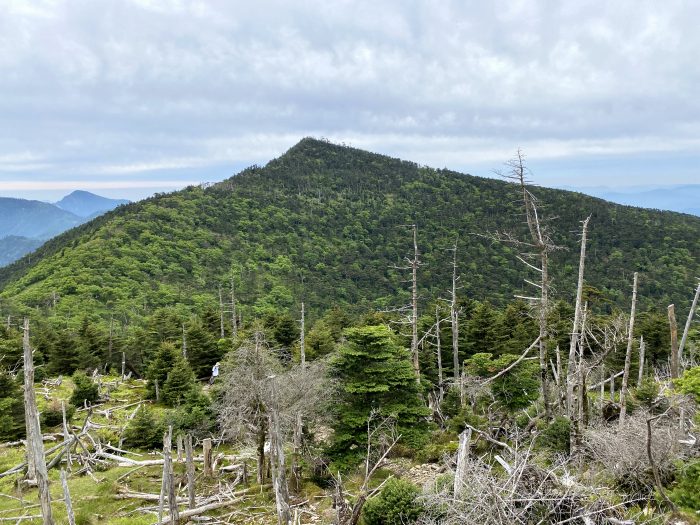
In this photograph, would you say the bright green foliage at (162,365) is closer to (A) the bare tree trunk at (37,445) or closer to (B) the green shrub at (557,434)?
(A) the bare tree trunk at (37,445)

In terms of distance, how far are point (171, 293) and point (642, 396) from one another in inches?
2026

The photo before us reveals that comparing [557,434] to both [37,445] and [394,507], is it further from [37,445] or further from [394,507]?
[37,445]

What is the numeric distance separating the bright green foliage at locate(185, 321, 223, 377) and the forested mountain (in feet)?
79.3

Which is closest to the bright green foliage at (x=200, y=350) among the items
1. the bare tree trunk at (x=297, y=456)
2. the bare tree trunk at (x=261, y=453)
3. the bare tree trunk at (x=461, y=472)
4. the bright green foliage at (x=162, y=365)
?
the bright green foliage at (x=162, y=365)

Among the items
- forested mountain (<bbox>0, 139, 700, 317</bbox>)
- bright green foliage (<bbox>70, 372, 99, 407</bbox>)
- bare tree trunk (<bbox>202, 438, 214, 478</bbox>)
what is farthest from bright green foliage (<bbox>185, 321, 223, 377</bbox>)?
forested mountain (<bbox>0, 139, 700, 317</bbox>)

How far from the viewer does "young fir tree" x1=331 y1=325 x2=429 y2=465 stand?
547 inches

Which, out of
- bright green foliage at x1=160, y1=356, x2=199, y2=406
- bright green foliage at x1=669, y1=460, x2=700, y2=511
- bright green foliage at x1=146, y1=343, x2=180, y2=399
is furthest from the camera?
bright green foliage at x1=146, y1=343, x2=180, y2=399

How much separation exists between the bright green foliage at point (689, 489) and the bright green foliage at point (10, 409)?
885 inches

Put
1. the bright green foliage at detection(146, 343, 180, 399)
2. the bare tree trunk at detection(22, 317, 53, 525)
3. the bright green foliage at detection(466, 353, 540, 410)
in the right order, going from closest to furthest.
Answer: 1. the bare tree trunk at detection(22, 317, 53, 525)
2. the bright green foliage at detection(466, 353, 540, 410)
3. the bright green foliage at detection(146, 343, 180, 399)

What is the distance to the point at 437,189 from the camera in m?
115

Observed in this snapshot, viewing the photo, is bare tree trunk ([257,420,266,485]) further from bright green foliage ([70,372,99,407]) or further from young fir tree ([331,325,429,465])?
bright green foliage ([70,372,99,407])

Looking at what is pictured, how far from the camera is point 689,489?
8156 millimetres

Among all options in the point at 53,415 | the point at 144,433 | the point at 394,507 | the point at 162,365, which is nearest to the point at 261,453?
the point at 394,507

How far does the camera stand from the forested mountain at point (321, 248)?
5836cm
